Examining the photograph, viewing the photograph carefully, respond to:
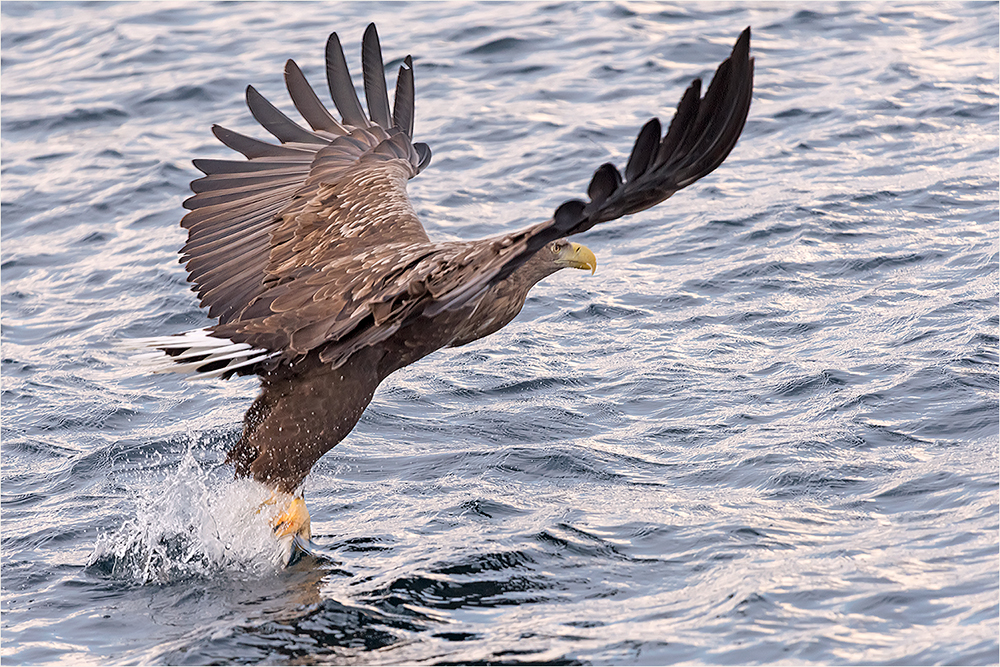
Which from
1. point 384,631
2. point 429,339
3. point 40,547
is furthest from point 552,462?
point 40,547

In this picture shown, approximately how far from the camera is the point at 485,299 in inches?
199

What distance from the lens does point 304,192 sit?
20.1 ft

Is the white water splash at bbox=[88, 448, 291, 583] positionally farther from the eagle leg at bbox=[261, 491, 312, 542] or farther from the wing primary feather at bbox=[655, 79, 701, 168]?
the wing primary feather at bbox=[655, 79, 701, 168]

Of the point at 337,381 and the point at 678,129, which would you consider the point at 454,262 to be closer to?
the point at 337,381

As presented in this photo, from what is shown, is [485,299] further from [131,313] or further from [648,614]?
[131,313]

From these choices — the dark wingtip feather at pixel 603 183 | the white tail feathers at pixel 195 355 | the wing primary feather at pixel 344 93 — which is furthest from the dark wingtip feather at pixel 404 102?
the dark wingtip feather at pixel 603 183

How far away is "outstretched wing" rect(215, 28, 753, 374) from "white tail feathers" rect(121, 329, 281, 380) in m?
0.09

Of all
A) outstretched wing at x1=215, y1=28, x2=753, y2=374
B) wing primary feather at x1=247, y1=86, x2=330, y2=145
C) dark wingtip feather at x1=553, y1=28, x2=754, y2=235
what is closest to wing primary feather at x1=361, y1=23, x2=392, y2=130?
wing primary feather at x1=247, y1=86, x2=330, y2=145

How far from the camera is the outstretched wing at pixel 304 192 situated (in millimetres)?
5723

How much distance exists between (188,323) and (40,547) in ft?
8.11

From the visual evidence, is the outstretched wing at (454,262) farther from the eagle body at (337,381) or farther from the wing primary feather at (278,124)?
the wing primary feather at (278,124)

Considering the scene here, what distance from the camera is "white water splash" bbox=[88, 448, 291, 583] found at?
5.17 meters

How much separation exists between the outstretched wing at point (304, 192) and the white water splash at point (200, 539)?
827mm

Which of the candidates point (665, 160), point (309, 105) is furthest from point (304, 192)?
point (665, 160)
